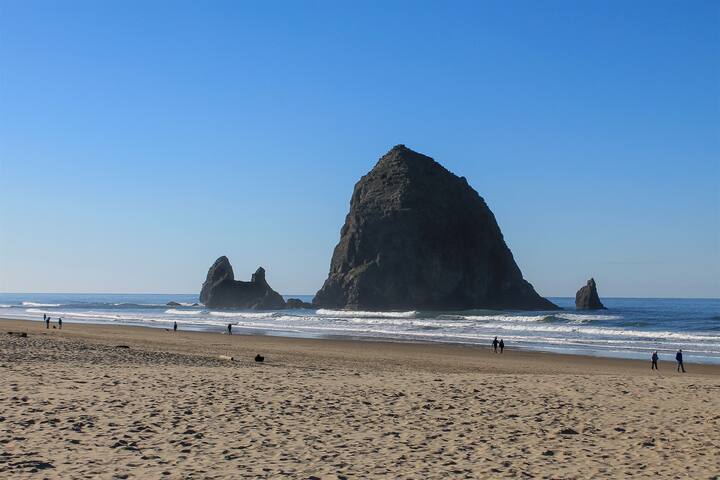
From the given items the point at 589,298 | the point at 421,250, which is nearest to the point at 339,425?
the point at 421,250

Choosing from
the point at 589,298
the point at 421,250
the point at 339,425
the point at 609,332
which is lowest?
the point at 609,332

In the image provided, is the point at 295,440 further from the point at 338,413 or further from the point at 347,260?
the point at 347,260

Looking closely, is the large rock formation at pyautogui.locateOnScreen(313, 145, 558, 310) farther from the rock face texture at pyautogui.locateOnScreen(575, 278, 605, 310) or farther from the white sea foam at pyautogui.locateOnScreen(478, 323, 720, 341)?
the white sea foam at pyautogui.locateOnScreen(478, 323, 720, 341)

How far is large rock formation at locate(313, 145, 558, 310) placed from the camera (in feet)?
379

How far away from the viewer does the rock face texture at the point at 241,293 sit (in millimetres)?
131500

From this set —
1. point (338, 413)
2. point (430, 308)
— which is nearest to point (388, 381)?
point (338, 413)

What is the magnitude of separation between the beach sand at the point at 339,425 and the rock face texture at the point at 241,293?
113753 millimetres

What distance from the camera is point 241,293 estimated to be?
5438 inches

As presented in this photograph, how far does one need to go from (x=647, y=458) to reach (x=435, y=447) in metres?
2.78

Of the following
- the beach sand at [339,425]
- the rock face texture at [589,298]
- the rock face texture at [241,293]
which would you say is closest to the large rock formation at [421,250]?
the rock face texture at [589,298]

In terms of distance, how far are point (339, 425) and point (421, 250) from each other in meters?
107

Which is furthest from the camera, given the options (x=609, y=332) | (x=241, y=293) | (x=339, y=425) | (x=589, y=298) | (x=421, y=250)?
(x=241, y=293)

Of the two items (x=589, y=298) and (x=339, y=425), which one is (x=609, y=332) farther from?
(x=589, y=298)

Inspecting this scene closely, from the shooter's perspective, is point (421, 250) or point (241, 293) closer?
point (421, 250)
